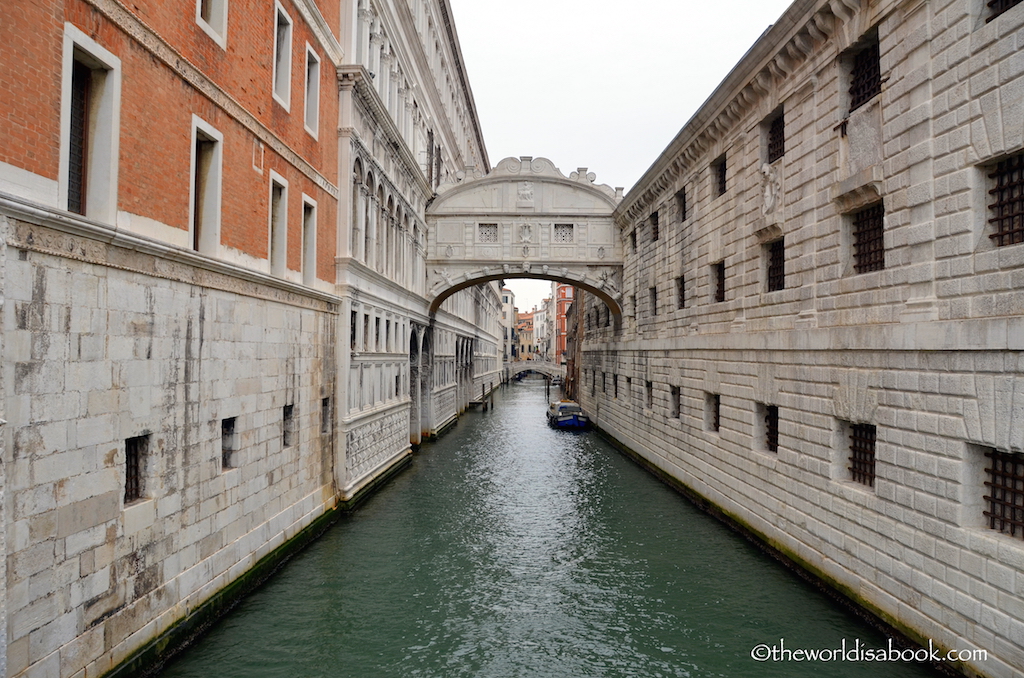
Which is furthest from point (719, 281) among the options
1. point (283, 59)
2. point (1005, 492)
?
point (283, 59)

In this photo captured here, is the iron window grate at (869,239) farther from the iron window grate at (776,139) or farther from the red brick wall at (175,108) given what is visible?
the red brick wall at (175,108)

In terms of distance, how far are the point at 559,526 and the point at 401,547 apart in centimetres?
351

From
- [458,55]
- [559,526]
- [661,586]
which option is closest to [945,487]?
[661,586]

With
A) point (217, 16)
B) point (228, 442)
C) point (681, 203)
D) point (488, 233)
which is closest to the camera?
point (217, 16)

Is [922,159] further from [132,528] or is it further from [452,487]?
[452,487]

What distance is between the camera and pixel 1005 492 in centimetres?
684

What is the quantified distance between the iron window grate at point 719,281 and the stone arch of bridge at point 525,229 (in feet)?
29.9

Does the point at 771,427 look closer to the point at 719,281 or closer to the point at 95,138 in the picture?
the point at 719,281

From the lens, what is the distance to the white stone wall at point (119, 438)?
545cm

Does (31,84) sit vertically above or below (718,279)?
above

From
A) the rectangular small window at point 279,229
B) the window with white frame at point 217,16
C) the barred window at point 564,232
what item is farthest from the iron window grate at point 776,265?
the barred window at point 564,232

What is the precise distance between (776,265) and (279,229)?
9.16 metres

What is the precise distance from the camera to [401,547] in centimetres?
1216

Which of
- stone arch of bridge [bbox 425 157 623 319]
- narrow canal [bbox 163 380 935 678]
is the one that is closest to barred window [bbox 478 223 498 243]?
stone arch of bridge [bbox 425 157 623 319]
